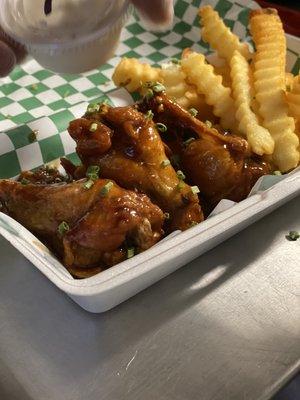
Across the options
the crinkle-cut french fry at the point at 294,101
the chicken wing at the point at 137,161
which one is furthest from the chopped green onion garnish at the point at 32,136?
the crinkle-cut french fry at the point at 294,101

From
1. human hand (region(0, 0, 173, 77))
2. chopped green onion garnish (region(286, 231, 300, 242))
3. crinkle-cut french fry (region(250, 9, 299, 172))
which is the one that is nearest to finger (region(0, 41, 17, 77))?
human hand (region(0, 0, 173, 77))

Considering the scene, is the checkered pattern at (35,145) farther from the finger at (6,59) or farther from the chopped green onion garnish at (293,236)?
the chopped green onion garnish at (293,236)

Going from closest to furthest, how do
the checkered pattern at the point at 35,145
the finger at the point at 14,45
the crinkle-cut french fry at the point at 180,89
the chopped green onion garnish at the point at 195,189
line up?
the finger at the point at 14,45 < the chopped green onion garnish at the point at 195,189 < the checkered pattern at the point at 35,145 < the crinkle-cut french fry at the point at 180,89

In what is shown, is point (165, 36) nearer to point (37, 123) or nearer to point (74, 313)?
point (37, 123)

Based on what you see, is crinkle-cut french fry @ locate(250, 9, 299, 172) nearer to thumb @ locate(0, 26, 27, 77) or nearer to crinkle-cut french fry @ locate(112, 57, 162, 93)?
crinkle-cut french fry @ locate(112, 57, 162, 93)

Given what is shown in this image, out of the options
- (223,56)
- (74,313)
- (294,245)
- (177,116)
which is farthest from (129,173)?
(223,56)
